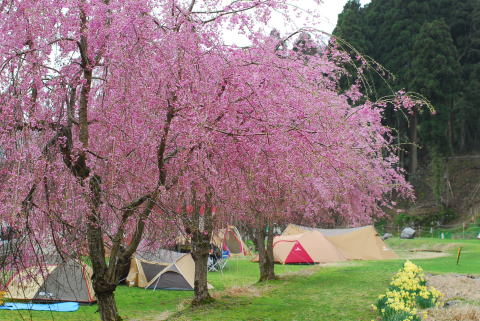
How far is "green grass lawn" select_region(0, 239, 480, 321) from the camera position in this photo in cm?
978

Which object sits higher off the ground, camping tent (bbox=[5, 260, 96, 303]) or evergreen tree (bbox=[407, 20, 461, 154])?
evergreen tree (bbox=[407, 20, 461, 154])

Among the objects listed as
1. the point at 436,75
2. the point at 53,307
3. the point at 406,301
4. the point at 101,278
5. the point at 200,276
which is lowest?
the point at 53,307

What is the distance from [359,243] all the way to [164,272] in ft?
38.9

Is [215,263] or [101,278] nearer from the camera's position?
[101,278]

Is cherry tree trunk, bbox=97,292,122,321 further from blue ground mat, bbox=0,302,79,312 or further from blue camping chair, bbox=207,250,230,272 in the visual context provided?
blue camping chair, bbox=207,250,230,272

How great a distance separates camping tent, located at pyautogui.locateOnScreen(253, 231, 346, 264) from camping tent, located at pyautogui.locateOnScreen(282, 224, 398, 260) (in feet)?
3.10

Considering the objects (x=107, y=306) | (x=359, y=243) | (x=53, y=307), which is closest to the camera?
(x=107, y=306)

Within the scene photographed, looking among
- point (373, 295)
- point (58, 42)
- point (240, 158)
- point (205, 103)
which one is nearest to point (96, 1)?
point (58, 42)

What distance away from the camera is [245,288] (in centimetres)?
1334

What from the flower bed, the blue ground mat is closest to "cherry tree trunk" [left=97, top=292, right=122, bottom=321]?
the flower bed

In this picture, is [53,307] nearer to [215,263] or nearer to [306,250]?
[215,263]

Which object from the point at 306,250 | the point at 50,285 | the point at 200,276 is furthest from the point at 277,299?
the point at 306,250

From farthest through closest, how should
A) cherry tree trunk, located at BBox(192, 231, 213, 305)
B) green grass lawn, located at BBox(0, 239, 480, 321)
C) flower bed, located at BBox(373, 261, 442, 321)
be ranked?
cherry tree trunk, located at BBox(192, 231, 213, 305) → green grass lawn, located at BBox(0, 239, 480, 321) → flower bed, located at BBox(373, 261, 442, 321)

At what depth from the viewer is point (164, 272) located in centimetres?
1505
